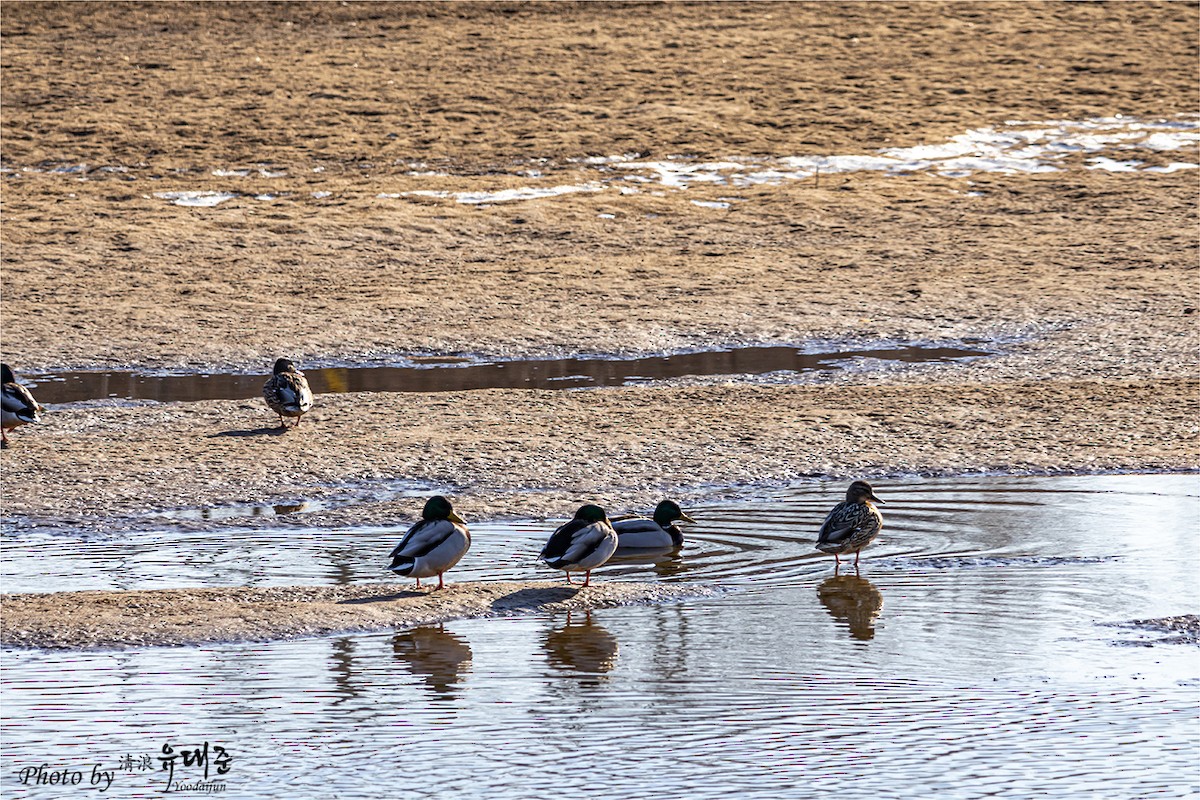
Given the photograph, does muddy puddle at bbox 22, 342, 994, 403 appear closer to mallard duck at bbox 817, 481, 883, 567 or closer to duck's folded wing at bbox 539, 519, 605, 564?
mallard duck at bbox 817, 481, 883, 567

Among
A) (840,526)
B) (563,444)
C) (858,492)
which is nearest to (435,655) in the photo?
(840,526)

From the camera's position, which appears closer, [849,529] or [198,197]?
[849,529]

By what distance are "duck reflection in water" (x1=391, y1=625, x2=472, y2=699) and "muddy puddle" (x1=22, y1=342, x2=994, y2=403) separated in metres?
7.14

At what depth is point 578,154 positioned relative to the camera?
27.8m

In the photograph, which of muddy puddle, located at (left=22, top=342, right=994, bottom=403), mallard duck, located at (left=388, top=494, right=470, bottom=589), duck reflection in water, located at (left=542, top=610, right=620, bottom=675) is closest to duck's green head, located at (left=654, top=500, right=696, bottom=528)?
mallard duck, located at (left=388, top=494, right=470, bottom=589)

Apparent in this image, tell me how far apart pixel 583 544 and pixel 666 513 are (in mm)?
1323

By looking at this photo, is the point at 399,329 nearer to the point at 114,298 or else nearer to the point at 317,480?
the point at 114,298

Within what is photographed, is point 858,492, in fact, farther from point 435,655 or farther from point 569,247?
point 569,247

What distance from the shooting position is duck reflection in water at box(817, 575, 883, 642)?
9.55 m

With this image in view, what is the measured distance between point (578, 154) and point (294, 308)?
8795 mm

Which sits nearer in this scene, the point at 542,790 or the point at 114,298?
the point at 542,790

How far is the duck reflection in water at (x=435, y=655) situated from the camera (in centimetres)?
873

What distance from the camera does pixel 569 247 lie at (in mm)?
23203

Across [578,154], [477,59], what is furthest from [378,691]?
[477,59]
